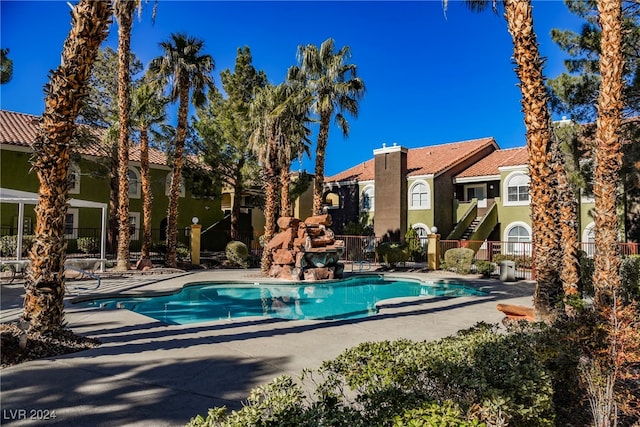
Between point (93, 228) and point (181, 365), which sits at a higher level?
point (93, 228)

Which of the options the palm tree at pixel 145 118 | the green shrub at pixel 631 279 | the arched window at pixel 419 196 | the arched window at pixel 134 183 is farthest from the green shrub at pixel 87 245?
the green shrub at pixel 631 279

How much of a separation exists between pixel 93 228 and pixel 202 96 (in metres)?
12.6

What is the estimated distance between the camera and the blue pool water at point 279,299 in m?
11.4

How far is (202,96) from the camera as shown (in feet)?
70.7

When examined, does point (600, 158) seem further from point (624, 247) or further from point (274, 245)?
point (624, 247)

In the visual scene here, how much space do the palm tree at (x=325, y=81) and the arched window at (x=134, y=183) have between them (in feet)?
46.2

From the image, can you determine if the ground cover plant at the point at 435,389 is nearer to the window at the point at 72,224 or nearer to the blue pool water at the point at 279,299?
the blue pool water at the point at 279,299

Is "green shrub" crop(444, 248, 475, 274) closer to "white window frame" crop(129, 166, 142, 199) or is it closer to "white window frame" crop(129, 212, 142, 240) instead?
"white window frame" crop(129, 212, 142, 240)

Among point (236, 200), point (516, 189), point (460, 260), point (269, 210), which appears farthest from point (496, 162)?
point (269, 210)

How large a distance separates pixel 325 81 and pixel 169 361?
19222mm

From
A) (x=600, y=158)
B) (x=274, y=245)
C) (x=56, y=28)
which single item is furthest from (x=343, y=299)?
(x=56, y=28)

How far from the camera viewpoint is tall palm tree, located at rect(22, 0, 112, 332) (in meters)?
6.42

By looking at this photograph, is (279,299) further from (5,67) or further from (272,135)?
(5,67)

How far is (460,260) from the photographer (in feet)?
68.2
